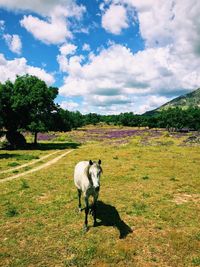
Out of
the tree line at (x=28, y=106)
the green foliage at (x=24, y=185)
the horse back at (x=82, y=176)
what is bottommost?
the green foliage at (x=24, y=185)

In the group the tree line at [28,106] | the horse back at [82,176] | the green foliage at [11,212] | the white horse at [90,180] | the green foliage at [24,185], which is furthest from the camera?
the tree line at [28,106]

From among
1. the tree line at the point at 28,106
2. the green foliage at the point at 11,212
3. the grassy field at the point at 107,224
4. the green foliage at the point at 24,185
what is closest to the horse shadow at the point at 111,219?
the grassy field at the point at 107,224

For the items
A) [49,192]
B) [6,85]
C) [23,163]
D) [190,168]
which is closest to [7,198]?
[49,192]

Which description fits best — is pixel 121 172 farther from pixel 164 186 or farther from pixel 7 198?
pixel 7 198

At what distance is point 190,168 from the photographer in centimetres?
3225

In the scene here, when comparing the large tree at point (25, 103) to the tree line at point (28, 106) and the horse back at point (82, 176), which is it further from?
the horse back at point (82, 176)

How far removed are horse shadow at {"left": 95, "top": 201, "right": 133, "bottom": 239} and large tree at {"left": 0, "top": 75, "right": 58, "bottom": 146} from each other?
41.7 meters

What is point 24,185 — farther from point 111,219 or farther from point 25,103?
point 25,103

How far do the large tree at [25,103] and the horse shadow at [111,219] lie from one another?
41.7m

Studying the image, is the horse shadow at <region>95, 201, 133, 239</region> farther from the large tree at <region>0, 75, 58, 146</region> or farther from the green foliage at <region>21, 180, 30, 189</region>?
the large tree at <region>0, 75, 58, 146</region>

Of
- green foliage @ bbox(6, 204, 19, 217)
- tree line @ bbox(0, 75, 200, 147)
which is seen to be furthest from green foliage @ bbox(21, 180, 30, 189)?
tree line @ bbox(0, 75, 200, 147)

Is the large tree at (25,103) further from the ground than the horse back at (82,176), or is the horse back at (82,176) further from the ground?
the large tree at (25,103)

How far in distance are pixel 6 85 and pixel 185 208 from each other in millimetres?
54548

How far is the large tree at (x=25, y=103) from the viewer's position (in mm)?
57969
